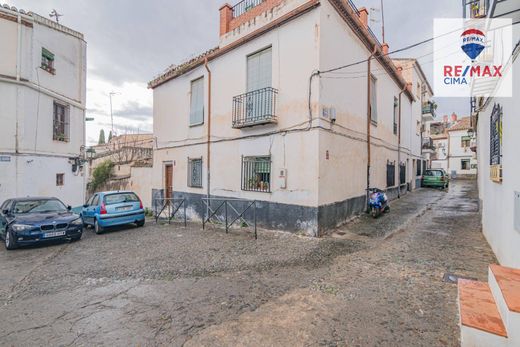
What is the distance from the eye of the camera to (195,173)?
37.1 ft

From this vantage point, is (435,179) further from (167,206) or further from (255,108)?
(167,206)

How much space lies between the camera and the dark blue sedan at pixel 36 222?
6633 mm

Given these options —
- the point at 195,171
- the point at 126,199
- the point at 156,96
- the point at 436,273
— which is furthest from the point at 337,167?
the point at 156,96

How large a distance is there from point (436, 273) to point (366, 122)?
268 inches

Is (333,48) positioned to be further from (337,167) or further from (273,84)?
(337,167)

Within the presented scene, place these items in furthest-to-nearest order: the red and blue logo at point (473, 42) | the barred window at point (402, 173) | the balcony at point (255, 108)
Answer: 1. the barred window at point (402, 173)
2. the balcony at point (255, 108)
3. the red and blue logo at point (473, 42)

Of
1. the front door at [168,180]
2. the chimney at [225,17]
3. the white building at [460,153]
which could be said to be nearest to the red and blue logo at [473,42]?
the chimney at [225,17]

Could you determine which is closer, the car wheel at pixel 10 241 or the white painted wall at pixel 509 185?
the white painted wall at pixel 509 185

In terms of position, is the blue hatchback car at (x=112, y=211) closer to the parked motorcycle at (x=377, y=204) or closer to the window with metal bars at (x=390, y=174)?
the parked motorcycle at (x=377, y=204)

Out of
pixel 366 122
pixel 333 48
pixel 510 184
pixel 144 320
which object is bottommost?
pixel 144 320

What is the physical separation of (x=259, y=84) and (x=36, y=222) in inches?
296

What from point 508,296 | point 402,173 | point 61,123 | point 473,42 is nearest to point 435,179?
point 402,173

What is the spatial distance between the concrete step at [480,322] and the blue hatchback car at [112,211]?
926 centimetres

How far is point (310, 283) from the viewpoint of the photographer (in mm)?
4199
